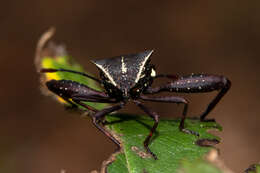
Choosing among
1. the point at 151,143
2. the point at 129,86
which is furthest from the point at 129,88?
the point at 151,143


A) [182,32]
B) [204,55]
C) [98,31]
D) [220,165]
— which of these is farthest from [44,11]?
[220,165]

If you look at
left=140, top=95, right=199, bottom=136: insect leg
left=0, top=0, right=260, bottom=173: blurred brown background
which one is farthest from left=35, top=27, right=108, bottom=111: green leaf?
left=0, top=0, right=260, bottom=173: blurred brown background

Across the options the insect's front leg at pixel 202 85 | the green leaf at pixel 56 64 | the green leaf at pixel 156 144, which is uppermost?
the green leaf at pixel 56 64

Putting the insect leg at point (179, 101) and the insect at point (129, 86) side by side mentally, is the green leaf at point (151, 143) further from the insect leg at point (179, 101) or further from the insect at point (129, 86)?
the insect at point (129, 86)

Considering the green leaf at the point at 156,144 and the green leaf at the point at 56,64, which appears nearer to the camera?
the green leaf at the point at 156,144

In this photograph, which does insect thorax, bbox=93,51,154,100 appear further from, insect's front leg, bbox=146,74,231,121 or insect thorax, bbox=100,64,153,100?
insect's front leg, bbox=146,74,231,121

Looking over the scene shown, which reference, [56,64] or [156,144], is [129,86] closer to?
[156,144]

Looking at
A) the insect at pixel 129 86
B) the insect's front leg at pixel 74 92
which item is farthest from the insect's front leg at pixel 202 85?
the insect's front leg at pixel 74 92
